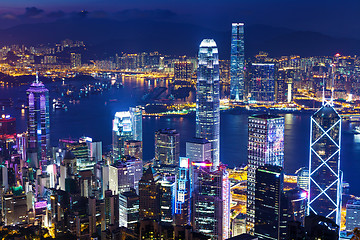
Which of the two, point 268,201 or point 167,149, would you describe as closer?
point 268,201

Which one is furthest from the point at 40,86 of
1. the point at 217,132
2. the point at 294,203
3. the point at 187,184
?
the point at 294,203

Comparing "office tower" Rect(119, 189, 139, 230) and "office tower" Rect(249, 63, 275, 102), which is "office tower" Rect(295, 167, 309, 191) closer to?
"office tower" Rect(119, 189, 139, 230)

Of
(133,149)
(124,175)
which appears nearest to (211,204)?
(124,175)

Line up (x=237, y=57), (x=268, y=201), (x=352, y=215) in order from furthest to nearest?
(x=237, y=57) < (x=352, y=215) < (x=268, y=201)

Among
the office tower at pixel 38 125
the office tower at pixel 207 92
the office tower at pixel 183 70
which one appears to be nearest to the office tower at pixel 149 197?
the office tower at pixel 38 125

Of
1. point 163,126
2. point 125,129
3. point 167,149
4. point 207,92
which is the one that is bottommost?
point 167,149

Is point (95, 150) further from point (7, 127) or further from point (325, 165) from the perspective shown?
point (325, 165)

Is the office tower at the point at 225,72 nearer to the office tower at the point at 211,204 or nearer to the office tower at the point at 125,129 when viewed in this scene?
the office tower at the point at 125,129

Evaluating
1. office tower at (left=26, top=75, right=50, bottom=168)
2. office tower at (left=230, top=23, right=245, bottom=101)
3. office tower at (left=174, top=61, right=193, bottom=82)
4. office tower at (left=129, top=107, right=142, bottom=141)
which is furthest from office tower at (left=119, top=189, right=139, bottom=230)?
office tower at (left=230, top=23, right=245, bottom=101)
